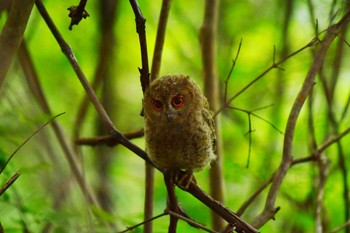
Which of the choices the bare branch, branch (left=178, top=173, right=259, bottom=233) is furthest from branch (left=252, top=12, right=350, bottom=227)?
the bare branch

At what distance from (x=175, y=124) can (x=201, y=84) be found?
98.4 inches

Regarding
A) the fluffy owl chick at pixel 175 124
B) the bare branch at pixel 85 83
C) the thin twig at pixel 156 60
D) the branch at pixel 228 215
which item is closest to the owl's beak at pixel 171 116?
the fluffy owl chick at pixel 175 124

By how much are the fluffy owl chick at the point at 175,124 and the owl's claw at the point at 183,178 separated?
2 centimetres

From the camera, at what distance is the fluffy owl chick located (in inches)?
79.7

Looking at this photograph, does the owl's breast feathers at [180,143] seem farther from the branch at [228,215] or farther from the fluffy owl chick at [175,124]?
the branch at [228,215]

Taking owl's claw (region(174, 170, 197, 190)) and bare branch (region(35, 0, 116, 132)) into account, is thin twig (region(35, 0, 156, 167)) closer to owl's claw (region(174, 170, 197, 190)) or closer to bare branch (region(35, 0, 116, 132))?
bare branch (region(35, 0, 116, 132))

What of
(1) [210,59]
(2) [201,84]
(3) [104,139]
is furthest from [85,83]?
(2) [201,84]

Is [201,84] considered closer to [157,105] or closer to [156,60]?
[156,60]

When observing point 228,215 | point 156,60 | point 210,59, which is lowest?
point 228,215

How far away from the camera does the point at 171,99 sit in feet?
6.74

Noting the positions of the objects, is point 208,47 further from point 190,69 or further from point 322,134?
point 190,69

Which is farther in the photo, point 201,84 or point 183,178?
point 201,84

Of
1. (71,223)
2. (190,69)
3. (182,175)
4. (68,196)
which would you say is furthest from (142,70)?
(190,69)

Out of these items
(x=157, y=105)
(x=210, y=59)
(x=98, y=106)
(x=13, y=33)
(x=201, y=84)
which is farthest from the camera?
(x=201, y=84)
